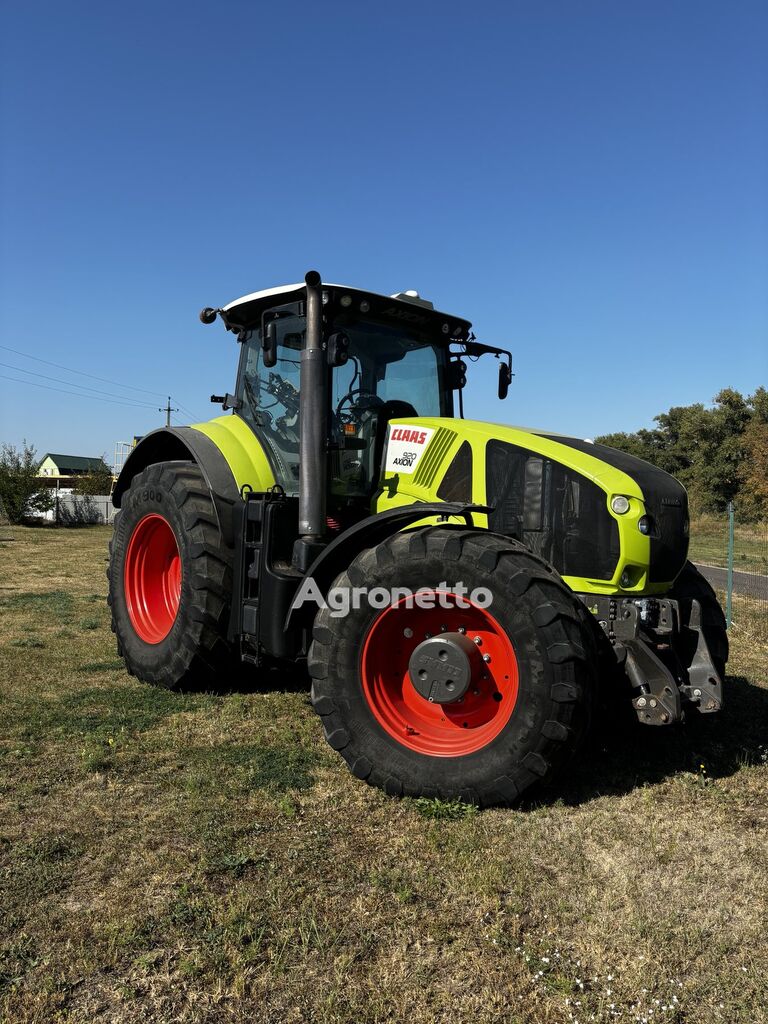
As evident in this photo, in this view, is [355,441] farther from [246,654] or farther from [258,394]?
[246,654]

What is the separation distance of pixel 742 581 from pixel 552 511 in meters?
13.2

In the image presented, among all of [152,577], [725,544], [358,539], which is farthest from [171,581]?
[725,544]

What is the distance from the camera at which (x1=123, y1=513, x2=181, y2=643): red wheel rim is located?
20.6 ft

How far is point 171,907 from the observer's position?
287 cm

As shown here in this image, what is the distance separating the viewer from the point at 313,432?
4.70 metres

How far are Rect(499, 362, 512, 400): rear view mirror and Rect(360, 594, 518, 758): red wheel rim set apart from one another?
98.1 inches

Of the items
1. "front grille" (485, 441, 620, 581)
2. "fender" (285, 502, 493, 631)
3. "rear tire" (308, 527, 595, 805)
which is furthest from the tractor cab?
"rear tire" (308, 527, 595, 805)

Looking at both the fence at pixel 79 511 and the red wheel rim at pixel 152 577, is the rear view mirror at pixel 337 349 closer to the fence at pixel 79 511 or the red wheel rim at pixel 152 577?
the red wheel rim at pixel 152 577

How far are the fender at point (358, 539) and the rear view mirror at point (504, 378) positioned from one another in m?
1.81

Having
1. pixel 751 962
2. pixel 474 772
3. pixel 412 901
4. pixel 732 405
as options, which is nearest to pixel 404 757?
pixel 474 772

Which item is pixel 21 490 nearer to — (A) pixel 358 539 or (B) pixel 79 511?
(B) pixel 79 511

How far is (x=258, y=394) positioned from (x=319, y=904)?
153 inches

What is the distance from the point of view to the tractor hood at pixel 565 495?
417cm

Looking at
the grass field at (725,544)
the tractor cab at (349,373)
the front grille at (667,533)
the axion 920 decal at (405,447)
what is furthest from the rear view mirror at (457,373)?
the grass field at (725,544)
